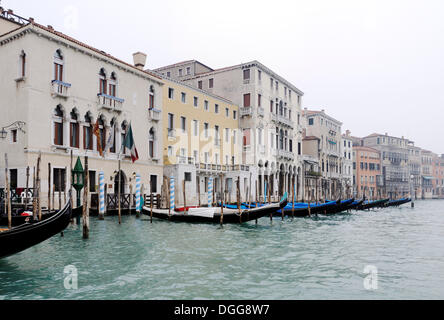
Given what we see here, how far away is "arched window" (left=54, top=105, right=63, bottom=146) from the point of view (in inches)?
628

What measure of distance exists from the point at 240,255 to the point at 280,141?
24989 millimetres

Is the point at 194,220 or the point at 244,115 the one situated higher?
the point at 244,115

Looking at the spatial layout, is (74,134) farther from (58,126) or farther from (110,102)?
(110,102)

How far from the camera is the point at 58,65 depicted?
1608 centimetres

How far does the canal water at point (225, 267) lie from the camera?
5504 mm

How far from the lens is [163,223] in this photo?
14828 millimetres

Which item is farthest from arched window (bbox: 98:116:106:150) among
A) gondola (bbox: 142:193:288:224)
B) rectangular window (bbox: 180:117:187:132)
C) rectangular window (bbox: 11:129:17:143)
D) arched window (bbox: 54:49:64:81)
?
rectangular window (bbox: 180:117:187:132)

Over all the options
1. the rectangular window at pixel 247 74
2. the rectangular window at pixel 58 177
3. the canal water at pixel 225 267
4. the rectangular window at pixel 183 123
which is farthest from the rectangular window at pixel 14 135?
the rectangular window at pixel 247 74

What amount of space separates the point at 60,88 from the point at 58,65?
40.1 inches

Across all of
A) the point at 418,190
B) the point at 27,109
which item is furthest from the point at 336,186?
the point at 27,109

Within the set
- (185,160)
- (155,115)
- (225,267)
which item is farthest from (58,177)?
(225,267)

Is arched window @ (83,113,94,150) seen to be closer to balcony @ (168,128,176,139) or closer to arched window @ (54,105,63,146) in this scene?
arched window @ (54,105,63,146)

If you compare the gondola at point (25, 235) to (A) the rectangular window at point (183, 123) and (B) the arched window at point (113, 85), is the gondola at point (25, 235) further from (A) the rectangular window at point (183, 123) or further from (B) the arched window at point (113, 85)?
(A) the rectangular window at point (183, 123)
